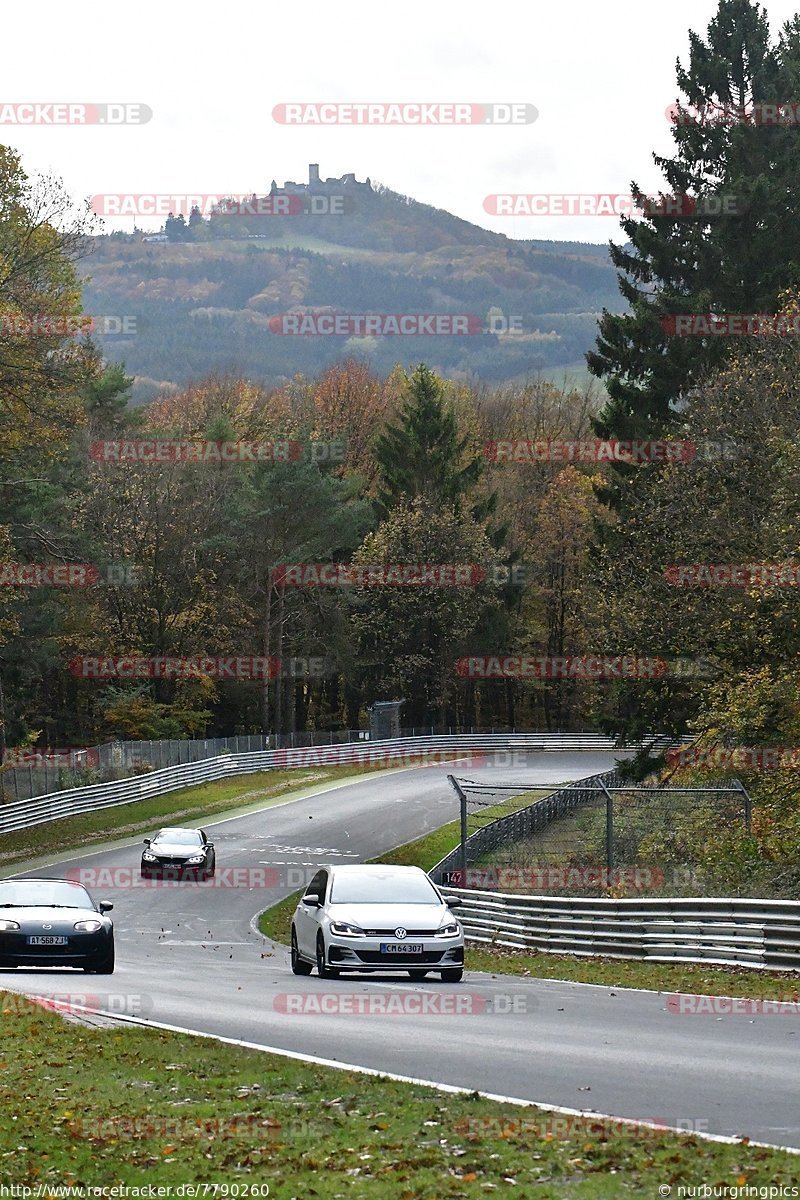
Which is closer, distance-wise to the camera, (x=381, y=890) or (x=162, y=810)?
(x=381, y=890)

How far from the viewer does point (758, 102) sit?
150 feet

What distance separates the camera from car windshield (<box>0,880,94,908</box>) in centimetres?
2064

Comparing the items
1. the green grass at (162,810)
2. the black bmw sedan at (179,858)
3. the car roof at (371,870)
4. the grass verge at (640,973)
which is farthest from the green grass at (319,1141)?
the green grass at (162,810)

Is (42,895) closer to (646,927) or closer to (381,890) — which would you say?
(381,890)

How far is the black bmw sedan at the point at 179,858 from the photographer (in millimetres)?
38750

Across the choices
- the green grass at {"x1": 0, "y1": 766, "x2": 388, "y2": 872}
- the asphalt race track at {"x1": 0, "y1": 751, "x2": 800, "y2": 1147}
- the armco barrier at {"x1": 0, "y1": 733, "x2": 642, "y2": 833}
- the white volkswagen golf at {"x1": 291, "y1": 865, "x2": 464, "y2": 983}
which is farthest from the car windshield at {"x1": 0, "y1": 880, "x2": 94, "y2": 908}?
the armco barrier at {"x1": 0, "y1": 733, "x2": 642, "y2": 833}

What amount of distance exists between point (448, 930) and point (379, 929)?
886 millimetres

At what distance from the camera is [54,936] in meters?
19.8

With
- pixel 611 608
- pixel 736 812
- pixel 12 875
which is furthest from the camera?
pixel 12 875

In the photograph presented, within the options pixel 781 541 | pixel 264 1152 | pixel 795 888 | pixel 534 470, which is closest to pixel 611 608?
pixel 781 541

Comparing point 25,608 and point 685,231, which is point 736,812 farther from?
point 25,608

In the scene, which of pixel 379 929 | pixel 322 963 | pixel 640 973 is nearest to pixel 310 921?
pixel 322 963

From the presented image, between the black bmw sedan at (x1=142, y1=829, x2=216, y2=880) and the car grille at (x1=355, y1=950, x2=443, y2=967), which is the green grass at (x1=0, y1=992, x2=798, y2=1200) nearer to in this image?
the car grille at (x1=355, y1=950, x2=443, y2=967)

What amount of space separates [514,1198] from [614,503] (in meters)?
40.3
